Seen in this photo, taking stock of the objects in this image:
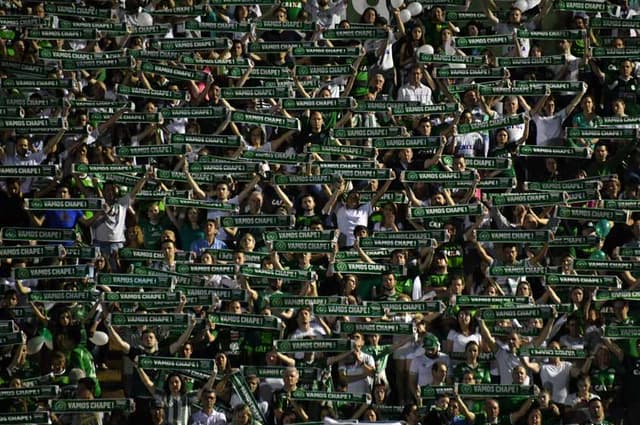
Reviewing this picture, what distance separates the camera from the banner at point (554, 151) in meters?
22.5

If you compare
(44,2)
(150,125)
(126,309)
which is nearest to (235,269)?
(126,309)

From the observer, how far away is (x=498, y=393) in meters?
20.5

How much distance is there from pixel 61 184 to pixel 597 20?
683cm

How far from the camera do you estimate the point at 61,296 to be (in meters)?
21.0

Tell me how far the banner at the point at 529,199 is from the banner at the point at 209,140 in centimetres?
306

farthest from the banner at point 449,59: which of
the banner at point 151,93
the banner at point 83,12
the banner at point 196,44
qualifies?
the banner at point 83,12

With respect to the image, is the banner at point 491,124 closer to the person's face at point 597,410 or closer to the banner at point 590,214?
the banner at point 590,214

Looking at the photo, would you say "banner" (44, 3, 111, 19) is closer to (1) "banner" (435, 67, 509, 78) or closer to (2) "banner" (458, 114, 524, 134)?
(1) "banner" (435, 67, 509, 78)

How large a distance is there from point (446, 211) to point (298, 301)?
201 cm

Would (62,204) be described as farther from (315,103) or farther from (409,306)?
(409,306)

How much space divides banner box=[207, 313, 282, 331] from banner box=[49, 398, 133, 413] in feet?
4.27

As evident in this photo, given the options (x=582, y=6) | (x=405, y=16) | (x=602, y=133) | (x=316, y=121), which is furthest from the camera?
(x=405, y=16)

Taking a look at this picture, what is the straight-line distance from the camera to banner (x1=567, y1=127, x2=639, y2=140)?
22.7m

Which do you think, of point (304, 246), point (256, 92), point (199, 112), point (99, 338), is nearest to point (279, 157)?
point (256, 92)
